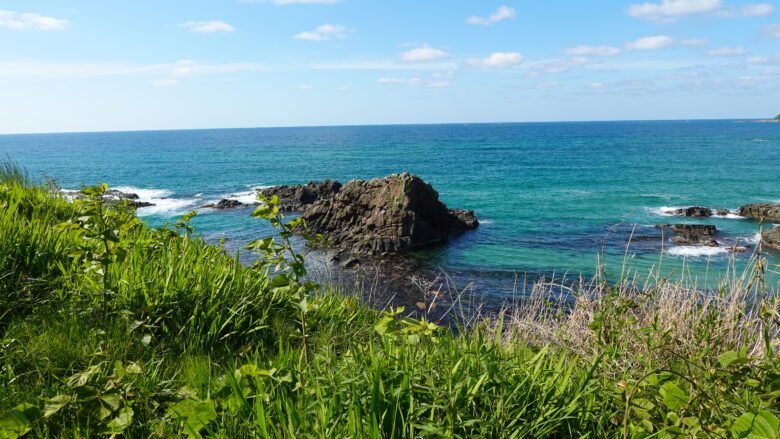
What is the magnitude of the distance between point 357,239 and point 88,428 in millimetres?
19839

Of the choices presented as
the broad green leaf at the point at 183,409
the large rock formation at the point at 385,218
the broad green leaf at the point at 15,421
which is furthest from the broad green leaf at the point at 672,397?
A: the large rock formation at the point at 385,218

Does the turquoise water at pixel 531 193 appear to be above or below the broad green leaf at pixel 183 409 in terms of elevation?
below

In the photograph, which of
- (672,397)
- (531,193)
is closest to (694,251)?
(531,193)

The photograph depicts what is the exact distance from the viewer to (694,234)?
23984mm

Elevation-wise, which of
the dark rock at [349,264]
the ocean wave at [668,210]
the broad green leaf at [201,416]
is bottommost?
the dark rock at [349,264]

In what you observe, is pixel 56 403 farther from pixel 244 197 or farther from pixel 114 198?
pixel 244 197

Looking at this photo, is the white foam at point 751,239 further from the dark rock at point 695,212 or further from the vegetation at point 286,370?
the vegetation at point 286,370

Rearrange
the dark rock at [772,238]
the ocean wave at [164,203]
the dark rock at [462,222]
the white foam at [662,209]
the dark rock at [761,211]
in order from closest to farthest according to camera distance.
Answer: the dark rock at [772,238] < the dark rock at [462,222] < the dark rock at [761,211] < the white foam at [662,209] < the ocean wave at [164,203]

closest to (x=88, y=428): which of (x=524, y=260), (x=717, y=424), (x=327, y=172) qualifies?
(x=717, y=424)

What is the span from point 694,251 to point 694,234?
3194mm

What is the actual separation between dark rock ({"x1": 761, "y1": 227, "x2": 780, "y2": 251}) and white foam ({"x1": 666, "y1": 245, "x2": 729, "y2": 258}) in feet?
6.91

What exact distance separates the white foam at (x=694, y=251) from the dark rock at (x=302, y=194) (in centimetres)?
2096

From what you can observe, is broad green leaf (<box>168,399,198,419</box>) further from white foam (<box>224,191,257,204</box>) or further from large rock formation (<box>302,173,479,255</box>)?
white foam (<box>224,191,257,204</box>)

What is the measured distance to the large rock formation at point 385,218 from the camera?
2244 cm
